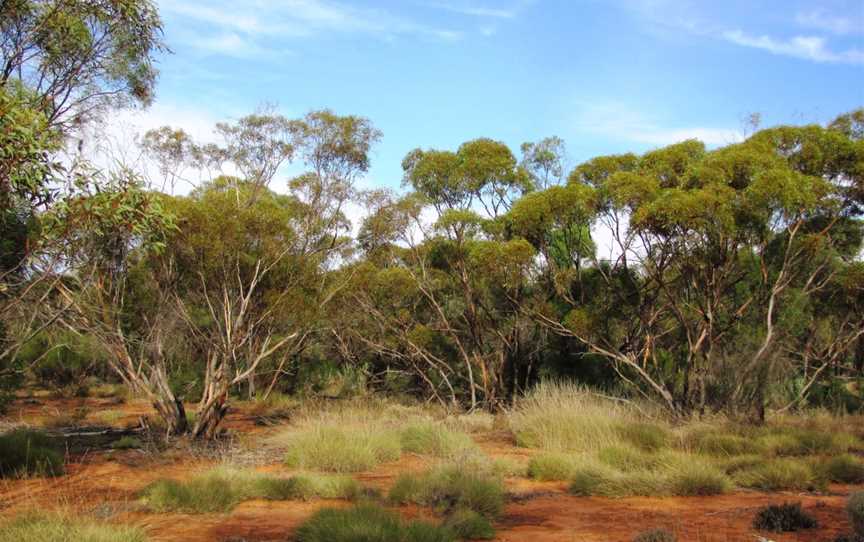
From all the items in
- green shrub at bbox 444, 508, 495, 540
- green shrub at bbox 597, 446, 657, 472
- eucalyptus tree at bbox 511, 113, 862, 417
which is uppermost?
eucalyptus tree at bbox 511, 113, 862, 417

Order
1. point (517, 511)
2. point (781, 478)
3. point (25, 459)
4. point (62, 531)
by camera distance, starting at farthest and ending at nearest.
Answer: point (25, 459) < point (781, 478) < point (517, 511) < point (62, 531)

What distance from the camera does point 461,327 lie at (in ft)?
67.5

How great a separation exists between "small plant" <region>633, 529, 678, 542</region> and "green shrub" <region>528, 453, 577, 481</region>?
3.58 m

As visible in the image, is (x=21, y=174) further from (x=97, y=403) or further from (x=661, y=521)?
(x=97, y=403)

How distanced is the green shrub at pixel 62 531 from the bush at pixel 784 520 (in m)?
5.72

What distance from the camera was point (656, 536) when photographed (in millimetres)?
5875

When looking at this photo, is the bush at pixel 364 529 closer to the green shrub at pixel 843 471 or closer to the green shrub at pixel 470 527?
the green shrub at pixel 470 527

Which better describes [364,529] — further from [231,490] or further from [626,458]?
[626,458]

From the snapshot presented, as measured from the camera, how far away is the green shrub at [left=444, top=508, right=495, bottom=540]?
6508mm


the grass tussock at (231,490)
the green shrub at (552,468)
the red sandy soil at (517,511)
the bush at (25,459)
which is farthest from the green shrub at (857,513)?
the bush at (25,459)

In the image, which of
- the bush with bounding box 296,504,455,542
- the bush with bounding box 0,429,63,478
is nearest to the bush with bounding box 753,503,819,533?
the bush with bounding box 296,504,455,542

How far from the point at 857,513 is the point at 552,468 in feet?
15.0

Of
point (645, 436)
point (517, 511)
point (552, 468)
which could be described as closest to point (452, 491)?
point (517, 511)

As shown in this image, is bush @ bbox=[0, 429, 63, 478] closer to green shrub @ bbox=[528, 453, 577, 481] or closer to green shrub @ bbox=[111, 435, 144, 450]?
green shrub @ bbox=[111, 435, 144, 450]
